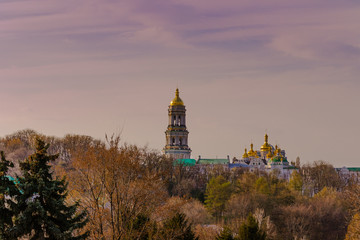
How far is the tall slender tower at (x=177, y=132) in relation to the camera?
502ft

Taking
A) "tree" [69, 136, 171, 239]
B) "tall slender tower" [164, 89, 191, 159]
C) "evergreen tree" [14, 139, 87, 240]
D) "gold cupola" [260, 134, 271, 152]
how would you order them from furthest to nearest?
"gold cupola" [260, 134, 271, 152] → "tall slender tower" [164, 89, 191, 159] → "tree" [69, 136, 171, 239] → "evergreen tree" [14, 139, 87, 240]

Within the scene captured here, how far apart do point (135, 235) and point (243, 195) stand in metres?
38.5

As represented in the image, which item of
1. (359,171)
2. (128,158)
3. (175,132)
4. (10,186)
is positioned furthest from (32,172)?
(359,171)

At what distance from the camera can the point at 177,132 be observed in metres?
153

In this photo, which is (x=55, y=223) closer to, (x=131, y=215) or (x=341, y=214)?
(x=131, y=215)

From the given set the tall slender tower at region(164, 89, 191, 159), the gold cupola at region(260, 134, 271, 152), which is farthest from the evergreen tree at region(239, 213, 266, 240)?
the gold cupola at region(260, 134, 271, 152)

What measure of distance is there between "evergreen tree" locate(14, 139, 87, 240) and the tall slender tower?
12745cm

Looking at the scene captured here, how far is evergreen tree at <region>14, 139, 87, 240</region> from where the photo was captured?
77.5 ft

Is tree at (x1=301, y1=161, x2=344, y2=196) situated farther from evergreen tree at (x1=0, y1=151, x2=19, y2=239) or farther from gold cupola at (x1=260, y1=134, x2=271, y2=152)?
evergreen tree at (x1=0, y1=151, x2=19, y2=239)

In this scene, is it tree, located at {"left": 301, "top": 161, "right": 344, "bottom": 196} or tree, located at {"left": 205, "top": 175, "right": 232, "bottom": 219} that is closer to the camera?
tree, located at {"left": 205, "top": 175, "right": 232, "bottom": 219}

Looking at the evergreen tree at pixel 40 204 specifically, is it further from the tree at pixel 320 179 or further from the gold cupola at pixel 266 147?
the gold cupola at pixel 266 147

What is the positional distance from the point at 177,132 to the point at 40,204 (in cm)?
12936

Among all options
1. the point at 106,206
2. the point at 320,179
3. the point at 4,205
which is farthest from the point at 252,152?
the point at 4,205

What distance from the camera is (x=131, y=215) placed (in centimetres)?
3042
